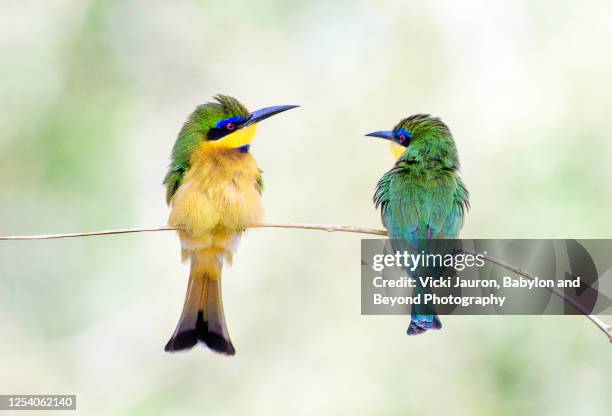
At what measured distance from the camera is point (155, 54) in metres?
5.15

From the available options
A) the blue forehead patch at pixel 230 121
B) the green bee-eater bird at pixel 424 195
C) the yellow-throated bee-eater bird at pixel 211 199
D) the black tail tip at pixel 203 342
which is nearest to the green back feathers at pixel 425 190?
the green bee-eater bird at pixel 424 195

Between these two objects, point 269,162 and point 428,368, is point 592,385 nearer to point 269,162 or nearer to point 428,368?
point 428,368

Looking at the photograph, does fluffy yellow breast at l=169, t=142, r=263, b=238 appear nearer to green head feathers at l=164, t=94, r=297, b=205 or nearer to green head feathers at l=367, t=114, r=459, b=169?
green head feathers at l=164, t=94, r=297, b=205

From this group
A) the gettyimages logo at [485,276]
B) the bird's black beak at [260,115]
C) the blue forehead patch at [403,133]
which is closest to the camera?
the gettyimages logo at [485,276]

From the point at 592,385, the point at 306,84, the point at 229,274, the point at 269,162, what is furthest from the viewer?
the point at 306,84

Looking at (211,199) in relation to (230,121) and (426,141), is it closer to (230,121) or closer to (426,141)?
(230,121)

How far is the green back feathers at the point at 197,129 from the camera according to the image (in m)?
3.39

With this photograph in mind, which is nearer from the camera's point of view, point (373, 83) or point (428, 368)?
point (428, 368)

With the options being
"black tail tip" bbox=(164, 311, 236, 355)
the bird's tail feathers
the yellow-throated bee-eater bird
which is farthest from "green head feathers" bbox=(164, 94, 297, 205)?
"black tail tip" bbox=(164, 311, 236, 355)

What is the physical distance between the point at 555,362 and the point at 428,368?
599 mm

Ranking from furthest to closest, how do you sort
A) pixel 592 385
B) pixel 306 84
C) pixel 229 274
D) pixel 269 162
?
pixel 306 84 → pixel 269 162 → pixel 229 274 → pixel 592 385

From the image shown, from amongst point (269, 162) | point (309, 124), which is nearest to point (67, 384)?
point (269, 162)

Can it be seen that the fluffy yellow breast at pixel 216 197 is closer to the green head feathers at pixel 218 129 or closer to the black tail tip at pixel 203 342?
the green head feathers at pixel 218 129

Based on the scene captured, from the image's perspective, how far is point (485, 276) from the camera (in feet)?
11.0
